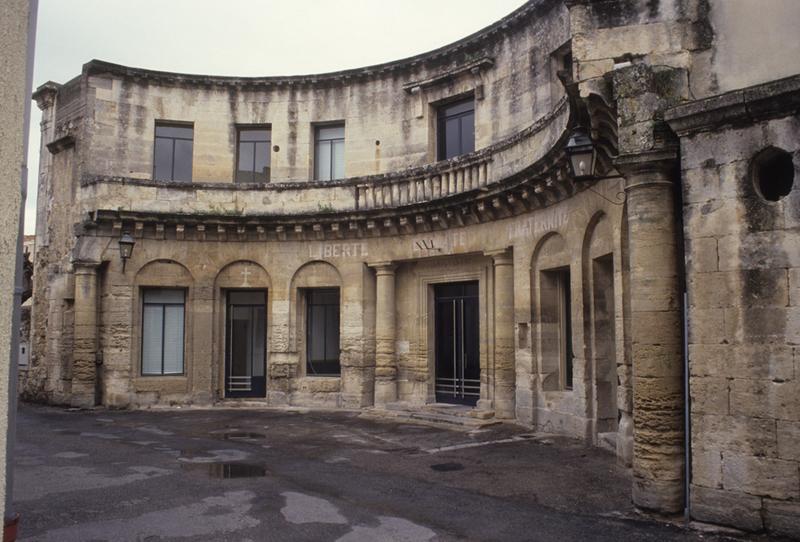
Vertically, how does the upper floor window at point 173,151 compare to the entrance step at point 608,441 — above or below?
above

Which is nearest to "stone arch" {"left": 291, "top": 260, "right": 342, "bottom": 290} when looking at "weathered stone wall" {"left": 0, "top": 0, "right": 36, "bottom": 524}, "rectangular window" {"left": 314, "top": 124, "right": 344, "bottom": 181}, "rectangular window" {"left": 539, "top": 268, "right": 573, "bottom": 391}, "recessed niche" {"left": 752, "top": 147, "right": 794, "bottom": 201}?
"rectangular window" {"left": 314, "top": 124, "right": 344, "bottom": 181}

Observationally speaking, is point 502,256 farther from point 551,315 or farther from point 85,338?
point 85,338

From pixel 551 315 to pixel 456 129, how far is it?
5.69 m

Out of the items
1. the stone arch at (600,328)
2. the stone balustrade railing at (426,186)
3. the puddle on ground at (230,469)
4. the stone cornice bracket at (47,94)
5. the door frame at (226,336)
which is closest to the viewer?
the puddle on ground at (230,469)

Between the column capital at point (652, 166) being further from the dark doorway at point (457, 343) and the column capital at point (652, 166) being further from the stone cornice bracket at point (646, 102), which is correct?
the dark doorway at point (457, 343)

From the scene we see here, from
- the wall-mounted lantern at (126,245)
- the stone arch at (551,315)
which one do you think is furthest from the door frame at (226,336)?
the stone arch at (551,315)

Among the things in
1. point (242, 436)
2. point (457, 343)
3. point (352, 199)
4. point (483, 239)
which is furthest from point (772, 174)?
point (352, 199)

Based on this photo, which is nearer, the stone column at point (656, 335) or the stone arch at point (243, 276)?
the stone column at point (656, 335)

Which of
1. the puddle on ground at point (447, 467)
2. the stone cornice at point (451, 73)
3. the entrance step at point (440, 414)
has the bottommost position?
the puddle on ground at point (447, 467)

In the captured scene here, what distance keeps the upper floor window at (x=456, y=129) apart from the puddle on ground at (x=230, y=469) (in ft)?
30.5

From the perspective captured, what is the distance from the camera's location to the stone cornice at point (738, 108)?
6.22 meters

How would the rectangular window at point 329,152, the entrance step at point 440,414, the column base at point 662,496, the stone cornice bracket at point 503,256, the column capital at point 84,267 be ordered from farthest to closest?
the rectangular window at point 329,152 < the column capital at point 84,267 < the stone cornice bracket at point 503,256 < the entrance step at point 440,414 < the column base at point 662,496

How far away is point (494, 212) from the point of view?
14391mm

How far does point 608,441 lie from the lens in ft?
35.1
